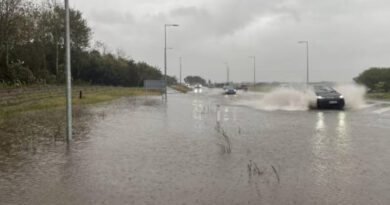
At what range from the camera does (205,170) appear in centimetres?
978

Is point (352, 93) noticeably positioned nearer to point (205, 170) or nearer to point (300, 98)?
point (300, 98)

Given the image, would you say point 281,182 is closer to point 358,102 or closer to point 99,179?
point 99,179

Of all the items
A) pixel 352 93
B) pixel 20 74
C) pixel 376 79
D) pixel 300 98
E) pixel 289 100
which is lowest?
pixel 289 100

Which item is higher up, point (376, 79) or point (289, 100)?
point (376, 79)

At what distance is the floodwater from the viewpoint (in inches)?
299

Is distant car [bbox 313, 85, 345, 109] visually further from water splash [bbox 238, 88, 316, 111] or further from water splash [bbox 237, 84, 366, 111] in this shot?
water splash [bbox 237, 84, 366, 111]

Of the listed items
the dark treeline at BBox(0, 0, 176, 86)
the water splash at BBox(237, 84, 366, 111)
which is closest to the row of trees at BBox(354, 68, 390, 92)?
the water splash at BBox(237, 84, 366, 111)

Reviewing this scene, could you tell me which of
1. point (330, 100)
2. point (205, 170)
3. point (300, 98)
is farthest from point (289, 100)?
point (205, 170)

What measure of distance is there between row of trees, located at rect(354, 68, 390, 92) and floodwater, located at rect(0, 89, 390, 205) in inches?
1816

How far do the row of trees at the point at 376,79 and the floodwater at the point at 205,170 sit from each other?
46.1m

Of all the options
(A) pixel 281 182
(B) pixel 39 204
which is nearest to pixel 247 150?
(A) pixel 281 182

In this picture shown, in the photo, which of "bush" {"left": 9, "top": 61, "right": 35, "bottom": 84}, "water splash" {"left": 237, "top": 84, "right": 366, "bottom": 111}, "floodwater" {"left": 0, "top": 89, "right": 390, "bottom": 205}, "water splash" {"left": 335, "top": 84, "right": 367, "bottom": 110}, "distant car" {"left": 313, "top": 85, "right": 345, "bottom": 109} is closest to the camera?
"floodwater" {"left": 0, "top": 89, "right": 390, "bottom": 205}

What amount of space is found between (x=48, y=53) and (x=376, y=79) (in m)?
41.1

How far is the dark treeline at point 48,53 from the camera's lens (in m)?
40.6
